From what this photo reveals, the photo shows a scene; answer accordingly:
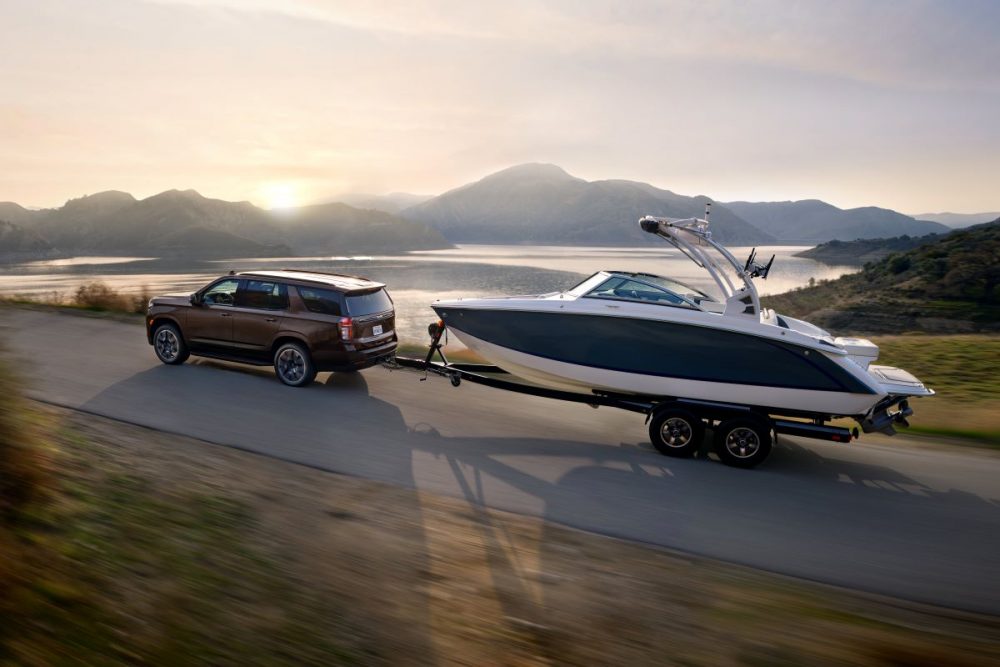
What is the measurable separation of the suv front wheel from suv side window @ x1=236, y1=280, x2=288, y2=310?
71cm

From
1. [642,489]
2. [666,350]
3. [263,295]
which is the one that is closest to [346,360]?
[263,295]

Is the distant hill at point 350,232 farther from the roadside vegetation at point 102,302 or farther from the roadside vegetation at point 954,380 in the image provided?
the roadside vegetation at point 954,380

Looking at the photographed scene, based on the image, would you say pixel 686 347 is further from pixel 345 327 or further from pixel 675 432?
pixel 345 327

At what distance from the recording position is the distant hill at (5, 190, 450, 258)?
12556 centimetres

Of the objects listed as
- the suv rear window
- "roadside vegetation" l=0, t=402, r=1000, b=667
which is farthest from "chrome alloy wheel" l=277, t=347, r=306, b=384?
"roadside vegetation" l=0, t=402, r=1000, b=667

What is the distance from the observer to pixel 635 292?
7801mm

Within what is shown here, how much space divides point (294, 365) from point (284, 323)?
0.71 metres

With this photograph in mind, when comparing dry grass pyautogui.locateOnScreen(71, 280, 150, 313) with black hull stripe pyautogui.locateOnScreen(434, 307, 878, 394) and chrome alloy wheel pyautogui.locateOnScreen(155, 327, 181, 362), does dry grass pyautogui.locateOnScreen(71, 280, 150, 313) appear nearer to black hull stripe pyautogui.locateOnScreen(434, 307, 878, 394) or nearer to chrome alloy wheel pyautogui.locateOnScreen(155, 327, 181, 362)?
chrome alloy wheel pyautogui.locateOnScreen(155, 327, 181, 362)

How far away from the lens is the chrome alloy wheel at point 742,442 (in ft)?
23.6

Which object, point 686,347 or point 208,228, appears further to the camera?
point 208,228

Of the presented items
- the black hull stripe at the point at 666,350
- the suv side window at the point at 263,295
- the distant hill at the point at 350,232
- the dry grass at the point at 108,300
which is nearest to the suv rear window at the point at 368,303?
the suv side window at the point at 263,295

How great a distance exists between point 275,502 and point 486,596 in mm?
2300

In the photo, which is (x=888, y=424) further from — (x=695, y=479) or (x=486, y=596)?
(x=486, y=596)

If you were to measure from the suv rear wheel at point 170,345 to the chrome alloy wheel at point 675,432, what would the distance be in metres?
8.44
